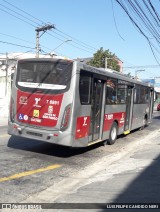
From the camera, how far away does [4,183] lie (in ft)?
23.5

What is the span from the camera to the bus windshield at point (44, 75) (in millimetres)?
9964

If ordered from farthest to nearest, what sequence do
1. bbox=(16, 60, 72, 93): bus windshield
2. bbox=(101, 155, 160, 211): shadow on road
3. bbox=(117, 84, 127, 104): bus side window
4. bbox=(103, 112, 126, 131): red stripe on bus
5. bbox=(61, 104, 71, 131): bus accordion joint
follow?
bbox=(117, 84, 127, 104): bus side window
bbox=(103, 112, 126, 131): red stripe on bus
bbox=(16, 60, 72, 93): bus windshield
bbox=(61, 104, 71, 131): bus accordion joint
bbox=(101, 155, 160, 211): shadow on road

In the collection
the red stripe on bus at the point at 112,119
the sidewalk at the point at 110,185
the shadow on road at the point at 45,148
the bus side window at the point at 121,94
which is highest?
the bus side window at the point at 121,94

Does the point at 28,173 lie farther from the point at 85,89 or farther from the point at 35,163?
the point at 85,89

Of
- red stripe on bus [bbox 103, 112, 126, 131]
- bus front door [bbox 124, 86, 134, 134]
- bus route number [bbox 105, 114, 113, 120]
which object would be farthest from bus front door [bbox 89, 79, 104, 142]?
bus front door [bbox 124, 86, 134, 134]

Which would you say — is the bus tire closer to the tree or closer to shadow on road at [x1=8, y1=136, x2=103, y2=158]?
shadow on road at [x1=8, y1=136, x2=103, y2=158]

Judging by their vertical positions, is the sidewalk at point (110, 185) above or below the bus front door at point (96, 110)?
below

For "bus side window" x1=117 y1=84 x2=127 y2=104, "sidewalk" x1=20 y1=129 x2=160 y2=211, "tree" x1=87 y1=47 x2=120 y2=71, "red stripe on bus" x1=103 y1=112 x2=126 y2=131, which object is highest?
"tree" x1=87 y1=47 x2=120 y2=71

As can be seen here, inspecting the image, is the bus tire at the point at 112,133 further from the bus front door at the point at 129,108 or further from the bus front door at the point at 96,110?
the bus front door at the point at 129,108

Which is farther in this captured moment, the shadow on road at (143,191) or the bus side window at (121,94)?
the bus side window at (121,94)

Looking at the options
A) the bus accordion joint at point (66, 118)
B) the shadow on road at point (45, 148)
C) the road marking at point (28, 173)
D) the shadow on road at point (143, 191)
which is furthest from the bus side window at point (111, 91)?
the shadow on road at point (143, 191)

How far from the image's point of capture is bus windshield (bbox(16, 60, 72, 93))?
9964 mm

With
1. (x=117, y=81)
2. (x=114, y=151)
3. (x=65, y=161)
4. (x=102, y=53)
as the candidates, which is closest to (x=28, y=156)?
(x=65, y=161)

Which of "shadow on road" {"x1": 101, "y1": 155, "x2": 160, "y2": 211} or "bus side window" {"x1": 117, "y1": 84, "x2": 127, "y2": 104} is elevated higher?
"bus side window" {"x1": 117, "y1": 84, "x2": 127, "y2": 104}
